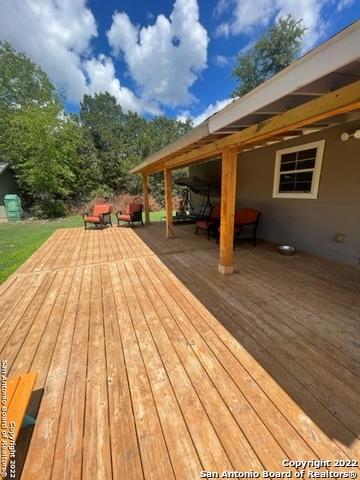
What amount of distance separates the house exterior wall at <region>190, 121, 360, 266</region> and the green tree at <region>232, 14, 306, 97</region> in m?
14.7

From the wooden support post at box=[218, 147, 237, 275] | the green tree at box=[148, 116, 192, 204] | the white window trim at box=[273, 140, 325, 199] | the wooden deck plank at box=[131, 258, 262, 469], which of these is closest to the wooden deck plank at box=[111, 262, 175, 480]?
the wooden deck plank at box=[131, 258, 262, 469]

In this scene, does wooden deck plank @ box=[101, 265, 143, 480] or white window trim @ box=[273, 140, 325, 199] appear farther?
white window trim @ box=[273, 140, 325, 199]

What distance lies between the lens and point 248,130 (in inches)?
107

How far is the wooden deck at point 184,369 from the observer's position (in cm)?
124

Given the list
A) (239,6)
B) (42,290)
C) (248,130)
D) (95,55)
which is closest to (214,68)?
(239,6)

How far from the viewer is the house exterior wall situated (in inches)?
153

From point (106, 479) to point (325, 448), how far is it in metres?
1.22

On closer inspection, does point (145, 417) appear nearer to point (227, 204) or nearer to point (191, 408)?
point (191, 408)

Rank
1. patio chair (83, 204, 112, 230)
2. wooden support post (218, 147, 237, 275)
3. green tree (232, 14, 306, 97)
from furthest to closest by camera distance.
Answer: green tree (232, 14, 306, 97)
patio chair (83, 204, 112, 230)
wooden support post (218, 147, 237, 275)

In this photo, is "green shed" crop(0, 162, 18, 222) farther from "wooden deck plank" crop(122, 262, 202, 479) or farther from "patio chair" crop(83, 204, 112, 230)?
"wooden deck plank" crop(122, 262, 202, 479)

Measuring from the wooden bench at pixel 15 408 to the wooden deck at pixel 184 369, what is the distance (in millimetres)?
191

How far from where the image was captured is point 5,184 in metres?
13.3

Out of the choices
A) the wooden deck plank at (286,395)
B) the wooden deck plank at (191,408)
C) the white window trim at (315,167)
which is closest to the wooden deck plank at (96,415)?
the wooden deck plank at (191,408)

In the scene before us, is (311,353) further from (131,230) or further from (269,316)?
(131,230)
